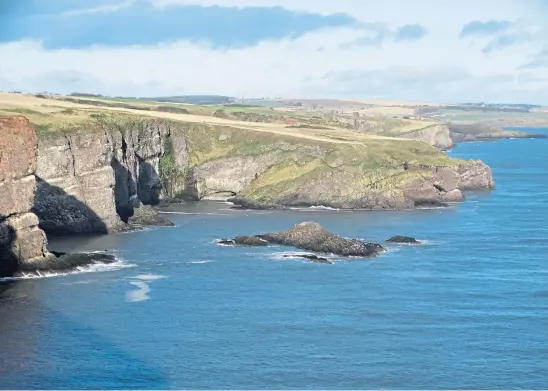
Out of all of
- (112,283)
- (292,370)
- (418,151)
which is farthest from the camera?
(418,151)

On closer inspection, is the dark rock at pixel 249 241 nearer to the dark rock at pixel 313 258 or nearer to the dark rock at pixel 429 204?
the dark rock at pixel 313 258

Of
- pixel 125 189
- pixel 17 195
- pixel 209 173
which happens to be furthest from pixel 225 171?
pixel 17 195

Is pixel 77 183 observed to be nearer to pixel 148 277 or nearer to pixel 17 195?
pixel 17 195

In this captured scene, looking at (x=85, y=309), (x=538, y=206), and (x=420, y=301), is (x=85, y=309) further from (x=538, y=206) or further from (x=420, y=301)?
(x=538, y=206)

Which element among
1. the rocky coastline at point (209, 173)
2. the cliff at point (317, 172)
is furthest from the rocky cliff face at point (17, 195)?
the cliff at point (317, 172)

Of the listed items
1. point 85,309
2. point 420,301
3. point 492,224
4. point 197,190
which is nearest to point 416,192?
point 492,224

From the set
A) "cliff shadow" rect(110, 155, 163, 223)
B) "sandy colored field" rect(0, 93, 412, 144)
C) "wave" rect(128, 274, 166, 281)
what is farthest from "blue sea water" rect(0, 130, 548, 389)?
"sandy colored field" rect(0, 93, 412, 144)

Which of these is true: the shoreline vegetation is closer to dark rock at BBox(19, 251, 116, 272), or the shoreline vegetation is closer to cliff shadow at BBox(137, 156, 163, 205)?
cliff shadow at BBox(137, 156, 163, 205)

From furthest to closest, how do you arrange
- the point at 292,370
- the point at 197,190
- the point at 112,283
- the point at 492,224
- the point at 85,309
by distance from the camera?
the point at 197,190, the point at 492,224, the point at 112,283, the point at 85,309, the point at 292,370
